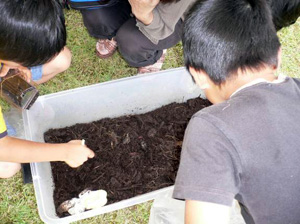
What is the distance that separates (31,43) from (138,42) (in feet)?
1.87

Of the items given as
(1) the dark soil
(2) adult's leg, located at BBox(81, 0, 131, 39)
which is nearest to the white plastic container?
(1) the dark soil

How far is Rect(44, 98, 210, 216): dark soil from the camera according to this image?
4.23 ft

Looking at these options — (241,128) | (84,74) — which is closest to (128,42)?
(84,74)

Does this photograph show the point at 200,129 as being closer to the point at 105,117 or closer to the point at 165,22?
the point at 165,22

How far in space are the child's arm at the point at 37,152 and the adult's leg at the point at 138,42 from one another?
1.68 ft

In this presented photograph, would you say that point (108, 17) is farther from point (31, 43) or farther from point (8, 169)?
point (8, 169)

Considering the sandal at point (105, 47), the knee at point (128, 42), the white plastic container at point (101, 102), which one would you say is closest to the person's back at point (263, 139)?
the white plastic container at point (101, 102)

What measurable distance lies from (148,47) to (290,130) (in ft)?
2.58

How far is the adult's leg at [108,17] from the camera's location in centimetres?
142

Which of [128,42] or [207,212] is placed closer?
[207,212]

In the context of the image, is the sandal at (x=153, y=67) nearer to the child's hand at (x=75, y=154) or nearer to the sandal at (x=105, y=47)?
the sandal at (x=105, y=47)

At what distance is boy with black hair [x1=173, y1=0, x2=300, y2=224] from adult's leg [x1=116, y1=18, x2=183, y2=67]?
506 millimetres

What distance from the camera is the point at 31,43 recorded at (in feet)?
2.91

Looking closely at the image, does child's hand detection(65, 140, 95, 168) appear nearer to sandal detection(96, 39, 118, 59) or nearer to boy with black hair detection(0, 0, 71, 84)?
boy with black hair detection(0, 0, 71, 84)
